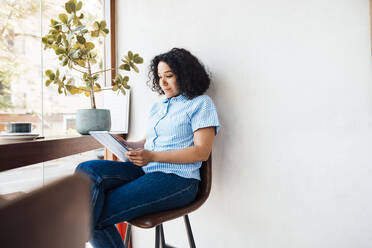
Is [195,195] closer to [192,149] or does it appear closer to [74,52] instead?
[192,149]

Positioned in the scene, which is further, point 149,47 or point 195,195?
point 149,47

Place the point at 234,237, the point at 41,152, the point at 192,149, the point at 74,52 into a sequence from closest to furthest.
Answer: the point at 41,152 → the point at 192,149 → the point at 74,52 → the point at 234,237

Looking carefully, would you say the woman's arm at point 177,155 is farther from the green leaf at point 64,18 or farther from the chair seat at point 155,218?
the green leaf at point 64,18

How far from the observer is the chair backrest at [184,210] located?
95 centimetres

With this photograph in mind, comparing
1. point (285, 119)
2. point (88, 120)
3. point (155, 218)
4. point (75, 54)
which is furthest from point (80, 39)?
point (285, 119)

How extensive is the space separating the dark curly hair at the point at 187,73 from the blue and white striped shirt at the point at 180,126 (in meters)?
0.05

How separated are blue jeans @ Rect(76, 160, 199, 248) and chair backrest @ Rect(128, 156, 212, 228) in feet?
0.08

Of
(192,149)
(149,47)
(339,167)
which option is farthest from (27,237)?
(149,47)

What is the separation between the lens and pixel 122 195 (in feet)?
3.25

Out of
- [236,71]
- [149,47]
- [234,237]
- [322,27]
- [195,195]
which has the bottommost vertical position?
[234,237]

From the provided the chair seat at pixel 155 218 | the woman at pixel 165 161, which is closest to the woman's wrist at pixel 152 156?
the woman at pixel 165 161

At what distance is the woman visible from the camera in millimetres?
961

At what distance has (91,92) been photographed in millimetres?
1401

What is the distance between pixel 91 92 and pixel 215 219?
110 centimetres
